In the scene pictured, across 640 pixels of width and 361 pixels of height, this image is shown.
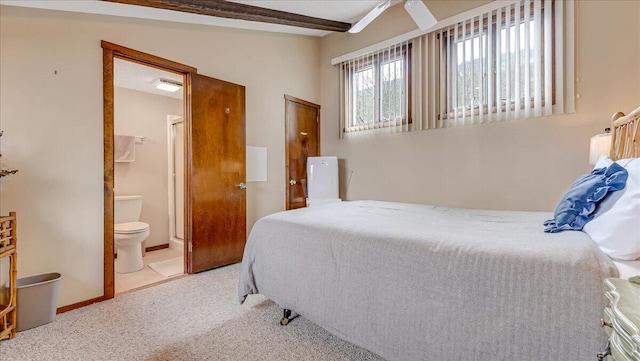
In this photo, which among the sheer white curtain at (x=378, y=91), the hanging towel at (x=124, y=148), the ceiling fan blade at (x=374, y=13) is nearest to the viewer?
the ceiling fan blade at (x=374, y=13)

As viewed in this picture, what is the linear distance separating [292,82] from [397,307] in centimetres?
341

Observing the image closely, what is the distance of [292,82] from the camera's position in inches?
158

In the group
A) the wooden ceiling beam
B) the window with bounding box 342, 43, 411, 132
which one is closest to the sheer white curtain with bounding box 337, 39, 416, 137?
the window with bounding box 342, 43, 411, 132

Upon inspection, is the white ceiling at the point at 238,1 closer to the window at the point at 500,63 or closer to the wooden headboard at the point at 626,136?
the window at the point at 500,63

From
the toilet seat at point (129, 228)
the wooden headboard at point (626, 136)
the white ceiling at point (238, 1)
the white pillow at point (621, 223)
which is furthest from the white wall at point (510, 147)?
the toilet seat at point (129, 228)

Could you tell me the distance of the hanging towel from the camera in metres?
3.73

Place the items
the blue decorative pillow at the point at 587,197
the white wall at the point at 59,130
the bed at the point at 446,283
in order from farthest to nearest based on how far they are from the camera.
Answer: the white wall at the point at 59,130 < the blue decorative pillow at the point at 587,197 < the bed at the point at 446,283

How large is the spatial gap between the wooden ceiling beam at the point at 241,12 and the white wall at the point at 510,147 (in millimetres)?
672

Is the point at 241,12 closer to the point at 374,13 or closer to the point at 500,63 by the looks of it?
the point at 374,13

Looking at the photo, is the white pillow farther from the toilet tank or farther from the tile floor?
the toilet tank

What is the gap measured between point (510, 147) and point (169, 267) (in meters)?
3.84

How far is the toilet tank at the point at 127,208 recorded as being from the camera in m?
3.50

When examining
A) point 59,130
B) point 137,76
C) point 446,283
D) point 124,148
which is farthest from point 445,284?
point 124,148

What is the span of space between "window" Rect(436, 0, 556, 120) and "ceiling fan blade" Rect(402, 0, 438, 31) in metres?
0.76
